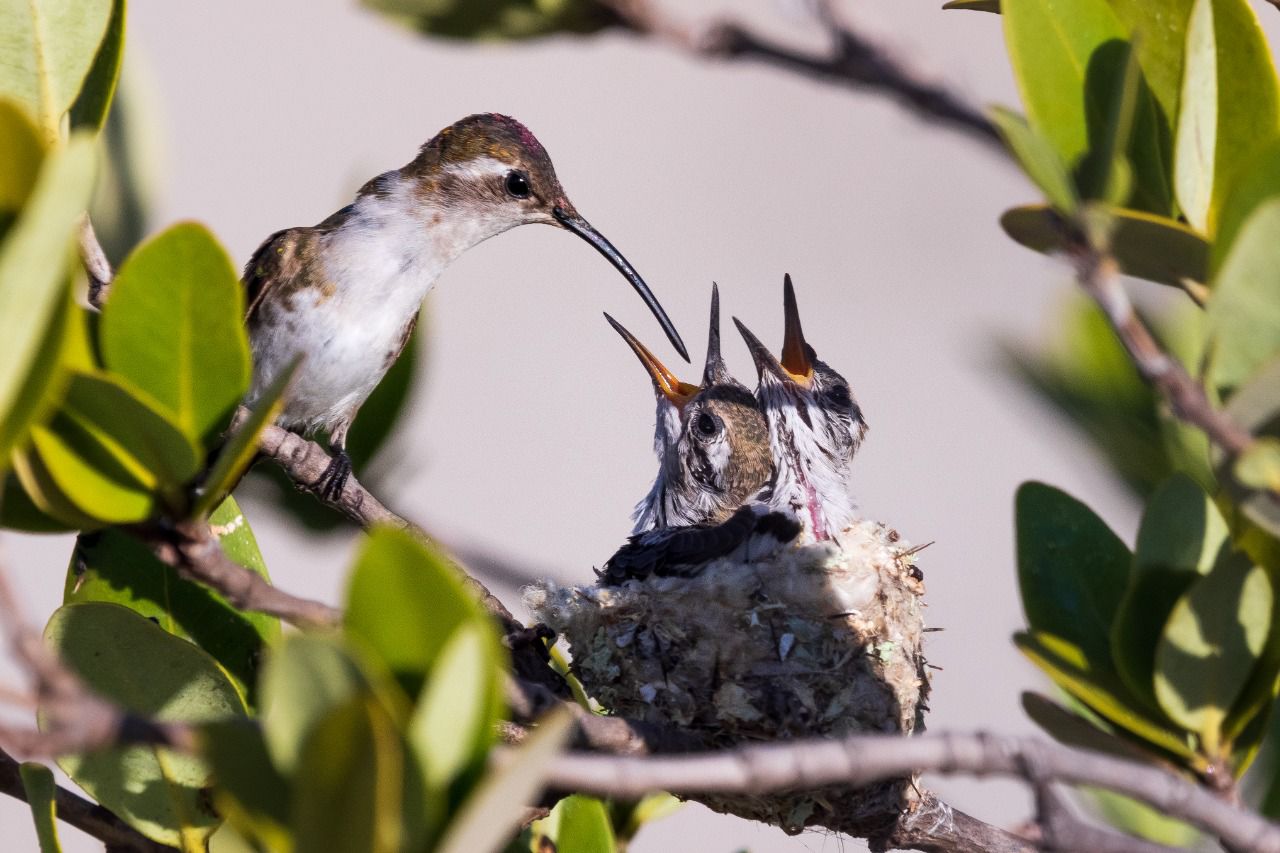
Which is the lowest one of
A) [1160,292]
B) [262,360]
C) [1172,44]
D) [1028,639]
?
[262,360]

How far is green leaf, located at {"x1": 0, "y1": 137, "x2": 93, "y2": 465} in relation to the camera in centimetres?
77

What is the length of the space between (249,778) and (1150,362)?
68 cm

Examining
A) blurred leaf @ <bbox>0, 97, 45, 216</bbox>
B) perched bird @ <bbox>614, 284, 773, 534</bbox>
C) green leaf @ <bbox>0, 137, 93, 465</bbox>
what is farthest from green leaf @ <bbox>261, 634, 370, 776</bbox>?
perched bird @ <bbox>614, 284, 773, 534</bbox>

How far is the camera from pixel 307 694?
82cm

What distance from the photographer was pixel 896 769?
2.99 feet

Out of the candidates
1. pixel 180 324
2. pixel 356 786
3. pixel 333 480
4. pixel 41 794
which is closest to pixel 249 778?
pixel 356 786

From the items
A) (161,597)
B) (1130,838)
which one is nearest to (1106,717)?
(1130,838)

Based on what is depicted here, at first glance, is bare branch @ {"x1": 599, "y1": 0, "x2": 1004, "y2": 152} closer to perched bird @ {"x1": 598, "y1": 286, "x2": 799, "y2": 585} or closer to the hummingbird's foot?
the hummingbird's foot

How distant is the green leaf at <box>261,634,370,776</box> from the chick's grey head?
3469 mm

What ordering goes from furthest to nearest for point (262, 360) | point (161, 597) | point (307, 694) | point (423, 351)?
1. point (262, 360)
2. point (423, 351)
3. point (161, 597)
4. point (307, 694)

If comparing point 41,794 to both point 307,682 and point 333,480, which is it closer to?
point 307,682

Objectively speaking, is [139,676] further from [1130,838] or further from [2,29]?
[1130,838]

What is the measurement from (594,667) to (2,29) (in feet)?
7.22

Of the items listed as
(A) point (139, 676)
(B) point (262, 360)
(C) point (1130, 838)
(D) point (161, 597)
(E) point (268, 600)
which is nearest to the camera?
(C) point (1130, 838)
